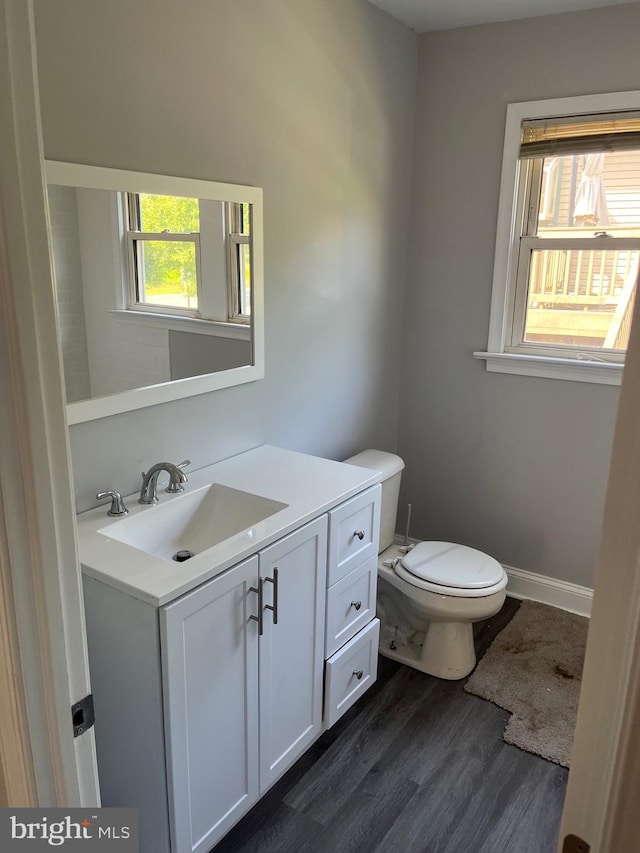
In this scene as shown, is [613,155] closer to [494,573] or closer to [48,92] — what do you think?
[494,573]

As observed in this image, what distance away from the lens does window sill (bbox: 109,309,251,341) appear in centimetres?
195

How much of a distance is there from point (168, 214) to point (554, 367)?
1725mm

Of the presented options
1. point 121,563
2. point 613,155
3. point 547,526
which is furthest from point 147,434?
point 613,155

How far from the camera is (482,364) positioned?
3.06 meters

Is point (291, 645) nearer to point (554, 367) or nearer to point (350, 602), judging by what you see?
point (350, 602)

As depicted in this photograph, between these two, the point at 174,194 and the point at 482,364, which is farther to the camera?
the point at 482,364

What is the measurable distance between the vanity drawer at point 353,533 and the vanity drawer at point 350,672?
28cm

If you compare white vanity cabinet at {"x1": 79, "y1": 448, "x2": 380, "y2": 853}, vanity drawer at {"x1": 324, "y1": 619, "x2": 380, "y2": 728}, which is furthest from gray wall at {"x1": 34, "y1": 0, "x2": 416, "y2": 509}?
vanity drawer at {"x1": 324, "y1": 619, "x2": 380, "y2": 728}

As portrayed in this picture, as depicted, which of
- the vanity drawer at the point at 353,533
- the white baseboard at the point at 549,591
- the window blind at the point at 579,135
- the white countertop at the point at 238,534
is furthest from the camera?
the white baseboard at the point at 549,591

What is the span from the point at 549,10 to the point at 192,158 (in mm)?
1584

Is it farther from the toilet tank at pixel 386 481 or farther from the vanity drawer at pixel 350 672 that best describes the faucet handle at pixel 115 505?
the toilet tank at pixel 386 481

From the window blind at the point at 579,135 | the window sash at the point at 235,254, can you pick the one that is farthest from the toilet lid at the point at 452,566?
the window blind at the point at 579,135

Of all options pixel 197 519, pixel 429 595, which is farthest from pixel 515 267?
pixel 197 519

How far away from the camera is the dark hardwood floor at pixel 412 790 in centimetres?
191
